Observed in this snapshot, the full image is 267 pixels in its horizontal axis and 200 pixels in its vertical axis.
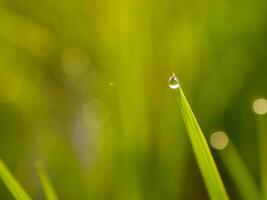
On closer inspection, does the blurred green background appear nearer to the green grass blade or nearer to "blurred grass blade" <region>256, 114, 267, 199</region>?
→ "blurred grass blade" <region>256, 114, 267, 199</region>

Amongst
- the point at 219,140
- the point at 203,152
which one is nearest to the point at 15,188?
the point at 203,152

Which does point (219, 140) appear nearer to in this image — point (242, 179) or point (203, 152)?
point (242, 179)

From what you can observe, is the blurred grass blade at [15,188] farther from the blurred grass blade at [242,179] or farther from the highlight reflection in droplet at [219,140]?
the highlight reflection in droplet at [219,140]

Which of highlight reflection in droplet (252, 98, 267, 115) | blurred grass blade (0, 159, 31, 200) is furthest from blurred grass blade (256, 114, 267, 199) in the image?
blurred grass blade (0, 159, 31, 200)

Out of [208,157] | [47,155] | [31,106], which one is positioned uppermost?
[31,106]

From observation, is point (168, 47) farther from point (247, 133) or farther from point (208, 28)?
point (247, 133)

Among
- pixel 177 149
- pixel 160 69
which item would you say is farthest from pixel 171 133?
pixel 160 69
